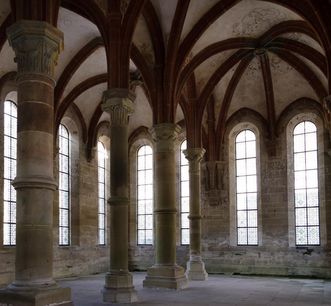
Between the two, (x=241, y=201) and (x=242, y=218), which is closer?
(x=242, y=218)

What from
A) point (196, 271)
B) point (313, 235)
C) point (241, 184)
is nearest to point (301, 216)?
point (313, 235)

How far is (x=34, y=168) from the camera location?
8.77 metres

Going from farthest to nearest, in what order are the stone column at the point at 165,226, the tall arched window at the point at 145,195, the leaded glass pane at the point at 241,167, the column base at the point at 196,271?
the tall arched window at the point at 145,195 → the leaded glass pane at the point at 241,167 → the column base at the point at 196,271 → the stone column at the point at 165,226

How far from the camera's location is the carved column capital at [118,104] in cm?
1365

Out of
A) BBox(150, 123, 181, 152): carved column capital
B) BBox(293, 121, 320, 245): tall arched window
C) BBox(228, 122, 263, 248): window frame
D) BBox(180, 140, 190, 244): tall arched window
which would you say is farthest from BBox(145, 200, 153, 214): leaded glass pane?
BBox(150, 123, 181, 152): carved column capital

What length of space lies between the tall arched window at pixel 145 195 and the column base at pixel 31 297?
18086 mm

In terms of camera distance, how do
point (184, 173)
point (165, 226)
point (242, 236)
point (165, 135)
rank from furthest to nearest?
point (184, 173)
point (242, 236)
point (165, 135)
point (165, 226)

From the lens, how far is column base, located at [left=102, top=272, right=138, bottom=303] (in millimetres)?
12750

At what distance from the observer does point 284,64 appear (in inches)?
894

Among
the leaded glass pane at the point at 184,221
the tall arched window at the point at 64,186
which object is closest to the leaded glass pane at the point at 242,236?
the leaded glass pane at the point at 184,221

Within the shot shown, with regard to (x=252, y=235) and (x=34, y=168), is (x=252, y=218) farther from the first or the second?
(x=34, y=168)

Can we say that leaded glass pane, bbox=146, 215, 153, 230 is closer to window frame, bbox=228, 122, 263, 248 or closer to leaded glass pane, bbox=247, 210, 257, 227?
window frame, bbox=228, 122, 263, 248

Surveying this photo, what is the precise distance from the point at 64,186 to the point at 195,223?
6607mm

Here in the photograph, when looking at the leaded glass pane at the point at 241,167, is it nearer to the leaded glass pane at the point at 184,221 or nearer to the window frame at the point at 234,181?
the window frame at the point at 234,181
